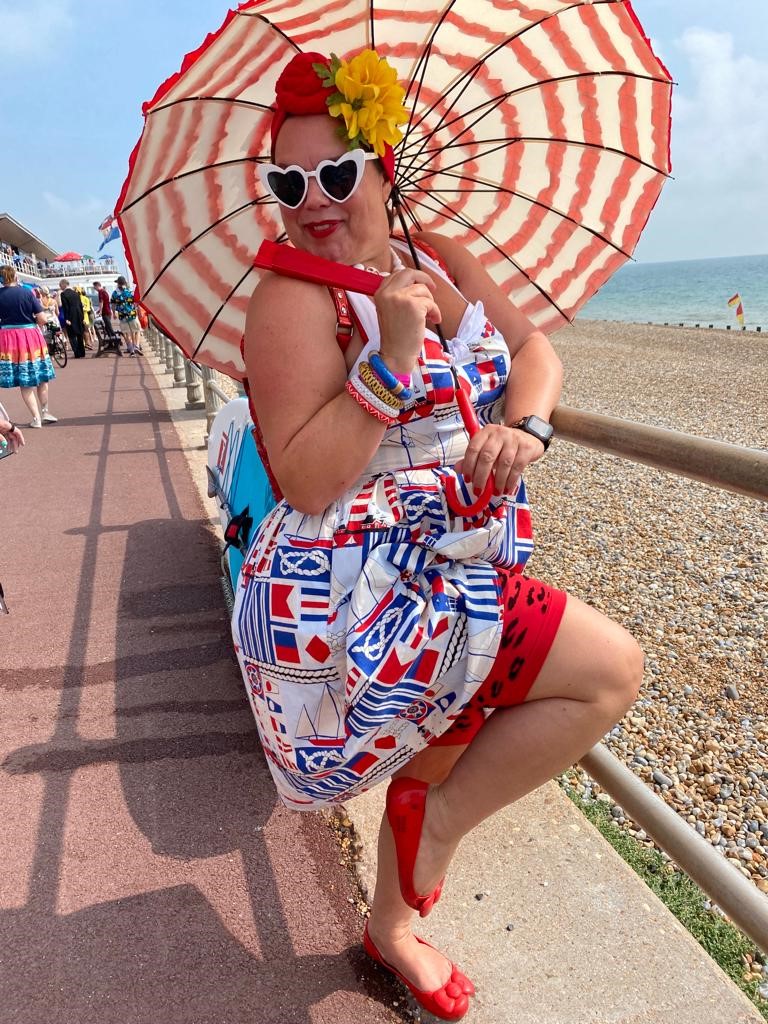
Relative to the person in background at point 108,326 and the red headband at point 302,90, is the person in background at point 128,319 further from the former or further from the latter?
the red headband at point 302,90

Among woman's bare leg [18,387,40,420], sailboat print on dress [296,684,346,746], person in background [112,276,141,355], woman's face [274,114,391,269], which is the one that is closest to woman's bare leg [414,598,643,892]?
sailboat print on dress [296,684,346,746]

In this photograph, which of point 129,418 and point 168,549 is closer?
point 168,549

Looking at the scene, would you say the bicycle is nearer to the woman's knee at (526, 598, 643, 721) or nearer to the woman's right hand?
the woman's right hand

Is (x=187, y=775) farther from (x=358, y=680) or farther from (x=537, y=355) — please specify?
(x=537, y=355)

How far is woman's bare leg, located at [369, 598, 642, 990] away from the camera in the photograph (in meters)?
1.37

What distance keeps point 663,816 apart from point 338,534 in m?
0.96

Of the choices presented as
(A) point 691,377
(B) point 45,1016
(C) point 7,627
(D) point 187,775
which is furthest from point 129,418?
(A) point 691,377

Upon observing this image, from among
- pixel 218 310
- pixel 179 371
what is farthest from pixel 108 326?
pixel 218 310

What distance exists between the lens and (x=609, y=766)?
185 cm

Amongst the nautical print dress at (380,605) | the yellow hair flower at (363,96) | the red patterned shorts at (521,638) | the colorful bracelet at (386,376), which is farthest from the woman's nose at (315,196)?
the red patterned shorts at (521,638)

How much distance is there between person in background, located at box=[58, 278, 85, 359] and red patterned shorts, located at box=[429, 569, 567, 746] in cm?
1954

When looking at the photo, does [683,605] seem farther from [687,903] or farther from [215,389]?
[215,389]

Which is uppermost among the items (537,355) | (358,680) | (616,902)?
(537,355)

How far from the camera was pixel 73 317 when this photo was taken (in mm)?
19359
